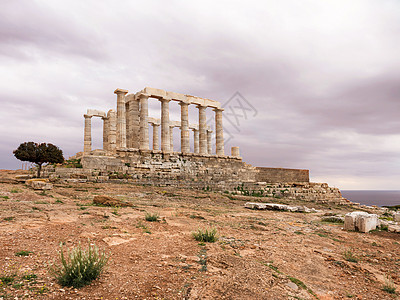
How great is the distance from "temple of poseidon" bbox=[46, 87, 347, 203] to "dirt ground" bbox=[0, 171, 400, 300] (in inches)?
473

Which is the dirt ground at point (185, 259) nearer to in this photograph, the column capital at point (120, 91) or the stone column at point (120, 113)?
the stone column at point (120, 113)

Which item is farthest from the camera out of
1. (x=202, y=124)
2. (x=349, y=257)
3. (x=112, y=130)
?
(x=202, y=124)

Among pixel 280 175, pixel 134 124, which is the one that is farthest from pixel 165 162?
pixel 280 175

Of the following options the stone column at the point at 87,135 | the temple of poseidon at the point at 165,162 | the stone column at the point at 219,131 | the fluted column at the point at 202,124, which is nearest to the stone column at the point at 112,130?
the temple of poseidon at the point at 165,162

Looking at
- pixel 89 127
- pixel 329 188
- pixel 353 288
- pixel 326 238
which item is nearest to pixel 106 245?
pixel 353 288

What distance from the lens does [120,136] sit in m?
25.0

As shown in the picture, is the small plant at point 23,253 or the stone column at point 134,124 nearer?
the small plant at point 23,253

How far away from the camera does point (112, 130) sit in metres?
27.5

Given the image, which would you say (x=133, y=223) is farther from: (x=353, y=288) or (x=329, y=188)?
(x=329, y=188)

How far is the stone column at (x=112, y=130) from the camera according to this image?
26.7 meters

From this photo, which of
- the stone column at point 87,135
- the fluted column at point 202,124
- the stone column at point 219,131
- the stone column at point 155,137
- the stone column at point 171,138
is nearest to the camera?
the stone column at point 87,135

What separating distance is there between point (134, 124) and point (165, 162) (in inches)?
218

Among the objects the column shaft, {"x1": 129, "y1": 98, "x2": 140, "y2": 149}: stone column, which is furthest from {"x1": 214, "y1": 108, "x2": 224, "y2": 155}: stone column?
{"x1": 129, "y1": 98, "x2": 140, "y2": 149}: stone column

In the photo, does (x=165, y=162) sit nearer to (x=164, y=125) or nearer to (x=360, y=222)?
(x=164, y=125)
